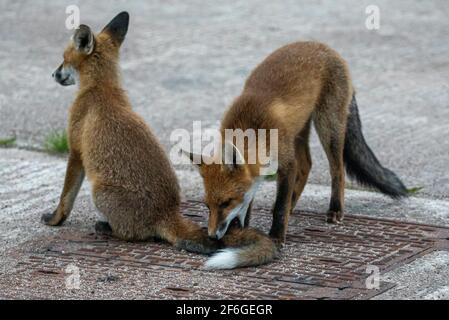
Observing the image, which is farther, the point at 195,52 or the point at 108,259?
the point at 195,52

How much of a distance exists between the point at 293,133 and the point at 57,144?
298cm

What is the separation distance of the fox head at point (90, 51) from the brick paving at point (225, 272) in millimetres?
1188

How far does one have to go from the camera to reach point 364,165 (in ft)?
27.8

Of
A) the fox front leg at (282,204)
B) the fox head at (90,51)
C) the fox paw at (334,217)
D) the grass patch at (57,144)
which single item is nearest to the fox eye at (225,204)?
the fox front leg at (282,204)

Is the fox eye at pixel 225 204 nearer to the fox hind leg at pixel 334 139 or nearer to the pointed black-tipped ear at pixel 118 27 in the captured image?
the fox hind leg at pixel 334 139

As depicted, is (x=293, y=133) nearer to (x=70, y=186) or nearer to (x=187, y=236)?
(x=187, y=236)

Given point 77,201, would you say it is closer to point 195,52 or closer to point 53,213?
point 53,213

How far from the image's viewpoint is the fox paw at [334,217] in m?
8.09

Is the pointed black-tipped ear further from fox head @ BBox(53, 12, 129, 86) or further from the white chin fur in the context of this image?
the white chin fur

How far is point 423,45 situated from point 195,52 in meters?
2.78

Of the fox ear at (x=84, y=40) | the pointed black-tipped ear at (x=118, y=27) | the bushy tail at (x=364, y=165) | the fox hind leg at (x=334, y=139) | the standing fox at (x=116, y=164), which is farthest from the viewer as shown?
the bushy tail at (x=364, y=165)

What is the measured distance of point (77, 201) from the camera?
8.63 m

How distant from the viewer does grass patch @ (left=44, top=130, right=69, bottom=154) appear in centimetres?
992
